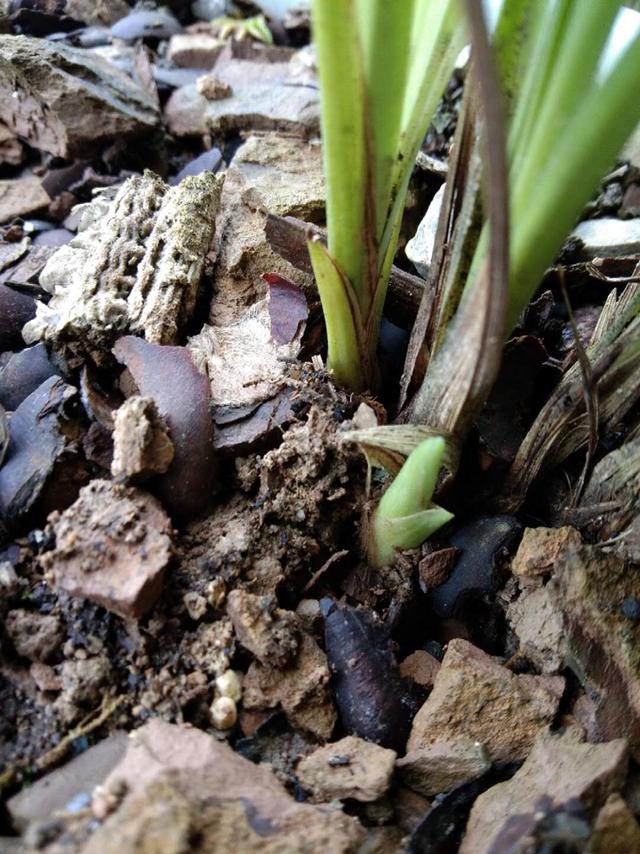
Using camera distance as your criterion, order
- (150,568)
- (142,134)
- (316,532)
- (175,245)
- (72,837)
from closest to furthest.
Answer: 1. (72,837)
2. (150,568)
3. (316,532)
4. (175,245)
5. (142,134)

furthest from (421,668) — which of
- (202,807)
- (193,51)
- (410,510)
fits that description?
(193,51)

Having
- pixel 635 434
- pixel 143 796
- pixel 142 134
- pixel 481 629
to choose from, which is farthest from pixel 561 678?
pixel 142 134

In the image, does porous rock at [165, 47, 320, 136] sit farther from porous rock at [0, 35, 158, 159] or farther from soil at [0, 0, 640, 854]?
soil at [0, 0, 640, 854]

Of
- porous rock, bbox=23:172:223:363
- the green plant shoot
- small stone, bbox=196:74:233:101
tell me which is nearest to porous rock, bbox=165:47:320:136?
small stone, bbox=196:74:233:101

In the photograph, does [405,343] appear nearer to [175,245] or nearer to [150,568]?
[175,245]

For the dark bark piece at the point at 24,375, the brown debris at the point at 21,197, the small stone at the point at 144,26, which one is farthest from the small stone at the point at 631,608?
the small stone at the point at 144,26

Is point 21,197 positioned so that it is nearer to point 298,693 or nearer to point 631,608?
point 298,693
